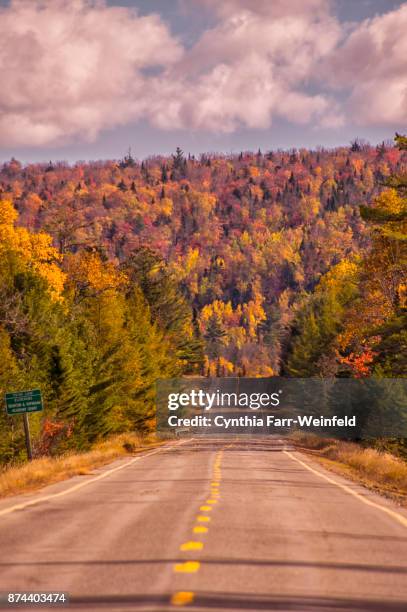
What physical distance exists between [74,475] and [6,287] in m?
13.9

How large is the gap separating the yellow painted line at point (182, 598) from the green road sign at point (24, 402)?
69.2 ft

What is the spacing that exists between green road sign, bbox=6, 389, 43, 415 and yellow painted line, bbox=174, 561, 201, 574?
64.4 ft

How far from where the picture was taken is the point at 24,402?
2836 centimetres

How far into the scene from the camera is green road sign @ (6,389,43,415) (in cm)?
2825

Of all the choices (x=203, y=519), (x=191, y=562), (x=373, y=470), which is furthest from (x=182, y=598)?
(x=373, y=470)

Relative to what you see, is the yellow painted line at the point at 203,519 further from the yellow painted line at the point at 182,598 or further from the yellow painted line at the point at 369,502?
the yellow painted line at the point at 182,598

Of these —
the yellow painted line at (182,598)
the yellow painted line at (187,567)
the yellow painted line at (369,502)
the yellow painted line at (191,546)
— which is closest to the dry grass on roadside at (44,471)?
the yellow painted line at (369,502)

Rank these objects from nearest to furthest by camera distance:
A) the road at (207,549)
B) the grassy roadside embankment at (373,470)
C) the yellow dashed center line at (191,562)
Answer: the yellow dashed center line at (191,562), the road at (207,549), the grassy roadside embankment at (373,470)

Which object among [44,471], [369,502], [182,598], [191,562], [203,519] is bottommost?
[369,502]

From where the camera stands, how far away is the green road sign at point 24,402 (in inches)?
1112

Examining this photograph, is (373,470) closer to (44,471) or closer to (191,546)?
(44,471)

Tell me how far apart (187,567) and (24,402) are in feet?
66.3

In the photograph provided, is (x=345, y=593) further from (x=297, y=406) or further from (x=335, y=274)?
(x=297, y=406)

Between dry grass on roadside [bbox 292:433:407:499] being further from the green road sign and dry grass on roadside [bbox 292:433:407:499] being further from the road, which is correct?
the green road sign
